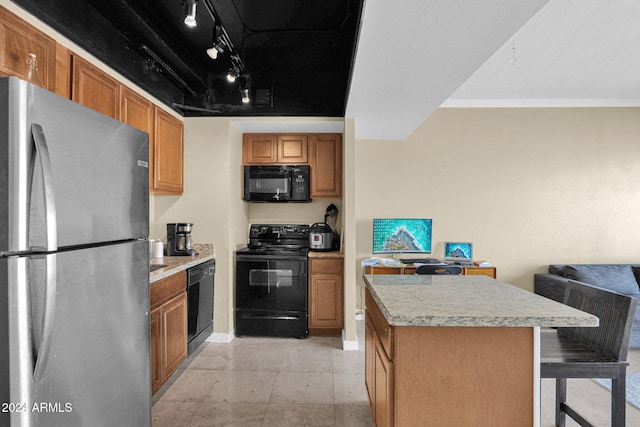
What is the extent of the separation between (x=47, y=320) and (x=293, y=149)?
297cm

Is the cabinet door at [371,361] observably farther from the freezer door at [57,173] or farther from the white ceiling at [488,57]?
the white ceiling at [488,57]

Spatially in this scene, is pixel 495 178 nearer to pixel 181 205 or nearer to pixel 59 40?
pixel 181 205

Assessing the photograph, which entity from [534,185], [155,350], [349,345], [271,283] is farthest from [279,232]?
[534,185]

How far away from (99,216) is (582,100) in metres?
5.31

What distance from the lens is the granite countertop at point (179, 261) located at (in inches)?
86.9

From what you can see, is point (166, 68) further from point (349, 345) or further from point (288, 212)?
point (349, 345)

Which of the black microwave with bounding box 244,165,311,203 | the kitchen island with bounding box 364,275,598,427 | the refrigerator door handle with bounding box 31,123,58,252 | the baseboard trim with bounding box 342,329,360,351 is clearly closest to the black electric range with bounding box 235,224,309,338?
the baseboard trim with bounding box 342,329,360,351

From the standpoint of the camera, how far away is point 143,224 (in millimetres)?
1619

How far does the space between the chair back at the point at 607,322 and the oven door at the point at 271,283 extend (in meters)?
2.23

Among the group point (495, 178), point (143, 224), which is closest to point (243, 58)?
point (143, 224)

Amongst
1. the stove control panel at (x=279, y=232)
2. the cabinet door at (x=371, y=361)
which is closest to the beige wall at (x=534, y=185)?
the stove control panel at (x=279, y=232)

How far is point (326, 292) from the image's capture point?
11.3 ft

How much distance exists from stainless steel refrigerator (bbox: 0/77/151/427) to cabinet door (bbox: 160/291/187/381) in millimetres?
793

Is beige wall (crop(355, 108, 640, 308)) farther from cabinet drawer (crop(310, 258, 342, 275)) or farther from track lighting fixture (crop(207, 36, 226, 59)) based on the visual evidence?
track lighting fixture (crop(207, 36, 226, 59))
